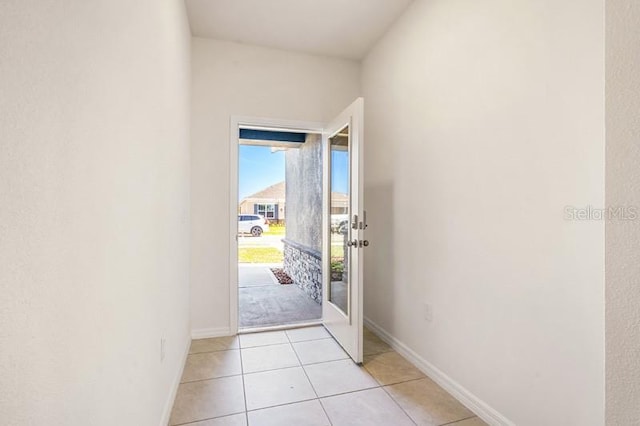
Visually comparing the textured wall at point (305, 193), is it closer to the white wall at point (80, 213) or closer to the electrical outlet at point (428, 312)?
the electrical outlet at point (428, 312)

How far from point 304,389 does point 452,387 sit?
38.2 inches

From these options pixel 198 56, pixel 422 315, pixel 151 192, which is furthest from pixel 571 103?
pixel 198 56

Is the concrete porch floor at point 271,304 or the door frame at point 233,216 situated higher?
the door frame at point 233,216

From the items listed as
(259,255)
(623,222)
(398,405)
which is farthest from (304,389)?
(259,255)

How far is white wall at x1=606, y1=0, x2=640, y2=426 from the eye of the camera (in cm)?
72

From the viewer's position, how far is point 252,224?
10633mm

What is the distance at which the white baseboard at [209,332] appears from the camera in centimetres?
301

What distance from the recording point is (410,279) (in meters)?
2.58

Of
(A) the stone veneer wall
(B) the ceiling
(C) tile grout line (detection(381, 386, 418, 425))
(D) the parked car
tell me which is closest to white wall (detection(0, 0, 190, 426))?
(B) the ceiling

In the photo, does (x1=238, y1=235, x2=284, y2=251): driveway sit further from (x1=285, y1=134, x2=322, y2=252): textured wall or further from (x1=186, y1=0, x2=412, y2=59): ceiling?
(x1=186, y1=0, x2=412, y2=59): ceiling

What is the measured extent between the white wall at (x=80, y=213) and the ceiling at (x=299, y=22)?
3.77 feet

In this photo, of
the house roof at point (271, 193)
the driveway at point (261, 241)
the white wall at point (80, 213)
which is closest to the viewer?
the white wall at point (80, 213)

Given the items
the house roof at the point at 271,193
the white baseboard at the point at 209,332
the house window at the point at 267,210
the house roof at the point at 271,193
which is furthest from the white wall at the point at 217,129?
the house window at the point at 267,210

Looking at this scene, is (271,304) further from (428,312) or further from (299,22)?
(299,22)
